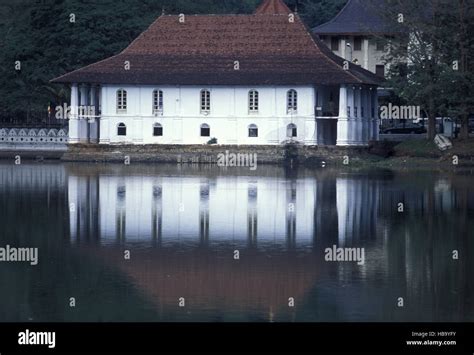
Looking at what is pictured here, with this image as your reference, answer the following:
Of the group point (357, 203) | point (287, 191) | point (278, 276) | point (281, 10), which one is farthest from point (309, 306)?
point (281, 10)

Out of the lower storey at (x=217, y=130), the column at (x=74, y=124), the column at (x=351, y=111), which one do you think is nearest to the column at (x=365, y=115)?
the lower storey at (x=217, y=130)

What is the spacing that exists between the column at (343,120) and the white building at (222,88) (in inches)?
2.0

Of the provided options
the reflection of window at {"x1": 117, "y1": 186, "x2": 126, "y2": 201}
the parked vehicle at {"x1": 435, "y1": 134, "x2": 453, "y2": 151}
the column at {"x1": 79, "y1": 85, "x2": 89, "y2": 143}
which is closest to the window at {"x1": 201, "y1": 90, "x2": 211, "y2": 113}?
the column at {"x1": 79, "y1": 85, "x2": 89, "y2": 143}

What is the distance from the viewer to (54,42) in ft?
273

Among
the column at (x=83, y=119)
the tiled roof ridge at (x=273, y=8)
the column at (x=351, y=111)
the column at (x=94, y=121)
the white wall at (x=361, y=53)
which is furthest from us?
the white wall at (x=361, y=53)

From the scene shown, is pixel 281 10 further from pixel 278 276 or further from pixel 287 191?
pixel 278 276

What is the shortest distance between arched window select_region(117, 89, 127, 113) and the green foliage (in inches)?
304

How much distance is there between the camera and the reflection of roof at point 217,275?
25.1 m

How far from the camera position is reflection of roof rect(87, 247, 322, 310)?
25.1 meters

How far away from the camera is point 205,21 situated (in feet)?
251

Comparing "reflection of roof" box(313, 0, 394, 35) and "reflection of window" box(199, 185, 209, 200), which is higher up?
"reflection of roof" box(313, 0, 394, 35)

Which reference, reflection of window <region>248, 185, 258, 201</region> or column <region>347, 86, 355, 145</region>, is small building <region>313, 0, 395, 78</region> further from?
reflection of window <region>248, 185, 258, 201</region>

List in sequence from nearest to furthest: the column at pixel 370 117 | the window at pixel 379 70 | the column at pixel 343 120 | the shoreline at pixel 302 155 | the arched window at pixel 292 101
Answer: the shoreline at pixel 302 155 → the column at pixel 343 120 → the arched window at pixel 292 101 → the column at pixel 370 117 → the window at pixel 379 70

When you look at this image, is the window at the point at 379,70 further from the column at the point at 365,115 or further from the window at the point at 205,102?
the window at the point at 205,102
